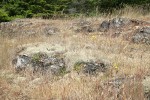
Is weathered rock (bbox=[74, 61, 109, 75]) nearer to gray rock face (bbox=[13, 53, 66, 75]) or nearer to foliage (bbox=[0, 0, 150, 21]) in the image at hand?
gray rock face (bbox=[13, 53, 66, 75])

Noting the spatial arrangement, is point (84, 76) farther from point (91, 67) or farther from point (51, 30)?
point (51, 30)

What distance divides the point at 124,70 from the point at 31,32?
6.07 m

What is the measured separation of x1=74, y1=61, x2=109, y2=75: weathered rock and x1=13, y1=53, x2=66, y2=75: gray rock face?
366 millimetres

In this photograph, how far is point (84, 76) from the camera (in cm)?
652

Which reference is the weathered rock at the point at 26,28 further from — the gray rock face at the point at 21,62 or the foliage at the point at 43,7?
the gray rock face at the point at 21,62

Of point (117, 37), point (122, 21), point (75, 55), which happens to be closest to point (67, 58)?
point (75, 55)

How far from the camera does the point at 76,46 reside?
8.55 metres

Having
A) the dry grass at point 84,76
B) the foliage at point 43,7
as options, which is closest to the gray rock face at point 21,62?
the dry grass at point 84,76

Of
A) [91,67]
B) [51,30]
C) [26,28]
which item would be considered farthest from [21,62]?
[26,28]

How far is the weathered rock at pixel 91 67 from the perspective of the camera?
Result: 7086 millimetres

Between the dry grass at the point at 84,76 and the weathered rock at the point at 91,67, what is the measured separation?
0.19 meters

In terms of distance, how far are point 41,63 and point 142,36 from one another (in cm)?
356

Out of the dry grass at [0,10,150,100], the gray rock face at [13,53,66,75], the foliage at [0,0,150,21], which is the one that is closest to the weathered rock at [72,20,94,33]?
the dry grass at [0,10,150,100]

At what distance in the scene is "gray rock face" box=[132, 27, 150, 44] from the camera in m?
9.82
